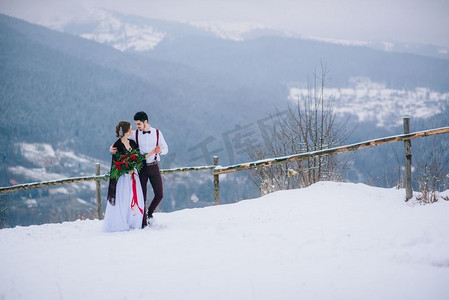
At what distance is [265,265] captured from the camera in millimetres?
3793

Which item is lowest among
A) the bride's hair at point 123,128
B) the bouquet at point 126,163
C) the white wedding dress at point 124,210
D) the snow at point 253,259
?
the snow at point 253,259

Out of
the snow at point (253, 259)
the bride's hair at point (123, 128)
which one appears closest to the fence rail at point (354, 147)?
the snow at point (253, 259)

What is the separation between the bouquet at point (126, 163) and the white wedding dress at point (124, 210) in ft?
0.57

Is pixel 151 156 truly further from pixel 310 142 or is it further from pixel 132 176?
pixel 310 142

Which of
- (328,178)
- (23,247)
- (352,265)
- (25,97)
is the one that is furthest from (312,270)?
(25,97)

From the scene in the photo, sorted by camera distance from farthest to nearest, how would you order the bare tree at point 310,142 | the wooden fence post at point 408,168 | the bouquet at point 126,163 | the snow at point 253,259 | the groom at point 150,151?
the bare tree at point 310,142 < the wooden fence post at point 408,168 < the groom at point 150,151 < the bouquet at point 126,163 < the snow at point 253,259

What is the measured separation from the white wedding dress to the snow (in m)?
0.27

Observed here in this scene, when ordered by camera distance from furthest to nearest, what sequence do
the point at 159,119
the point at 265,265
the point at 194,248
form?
the point at 159,119
the point at 194,248
the point at 265,265

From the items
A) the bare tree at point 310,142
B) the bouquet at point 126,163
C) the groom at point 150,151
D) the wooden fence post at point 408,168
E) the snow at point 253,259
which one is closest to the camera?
the snow at point 253,259

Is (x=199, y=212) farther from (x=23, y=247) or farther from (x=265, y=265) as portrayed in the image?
(x=265, y=265)

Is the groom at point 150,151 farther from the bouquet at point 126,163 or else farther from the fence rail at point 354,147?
the fence rail at point 354,147

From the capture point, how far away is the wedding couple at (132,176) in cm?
596

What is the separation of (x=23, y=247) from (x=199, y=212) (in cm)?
302

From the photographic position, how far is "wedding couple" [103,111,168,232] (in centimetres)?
596
